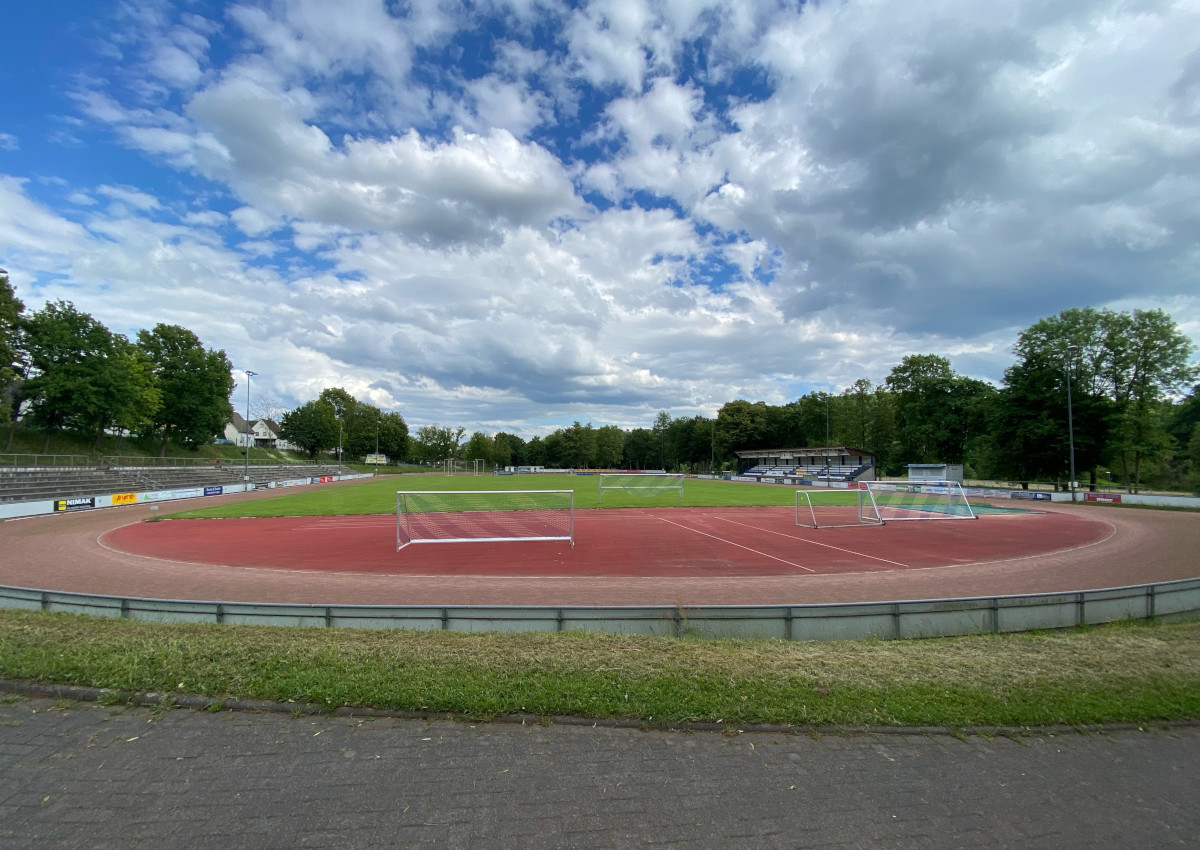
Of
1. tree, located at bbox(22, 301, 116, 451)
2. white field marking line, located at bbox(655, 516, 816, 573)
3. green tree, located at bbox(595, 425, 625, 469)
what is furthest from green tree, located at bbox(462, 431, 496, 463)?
white field marking line, located at bbox(655, 516, 816, 573)

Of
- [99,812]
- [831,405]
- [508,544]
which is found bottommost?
[508,544]

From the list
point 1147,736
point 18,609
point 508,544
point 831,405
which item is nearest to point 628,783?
point 1147,736

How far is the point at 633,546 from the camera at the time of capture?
19500 mm

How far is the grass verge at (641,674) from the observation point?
196 inches

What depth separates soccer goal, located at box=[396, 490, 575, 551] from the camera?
20.6 metres

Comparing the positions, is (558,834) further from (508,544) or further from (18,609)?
(508,544)

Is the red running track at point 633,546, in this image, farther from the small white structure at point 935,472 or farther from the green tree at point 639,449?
the green tree at point 639,449

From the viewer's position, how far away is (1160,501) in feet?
120

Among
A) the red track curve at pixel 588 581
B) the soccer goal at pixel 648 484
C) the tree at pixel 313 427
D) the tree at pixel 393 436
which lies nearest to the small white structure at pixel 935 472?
the soccer goal at pixel 648 484

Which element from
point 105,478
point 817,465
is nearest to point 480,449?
point 817,465

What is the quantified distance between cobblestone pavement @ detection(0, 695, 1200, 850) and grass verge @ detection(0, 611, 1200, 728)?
0.28m

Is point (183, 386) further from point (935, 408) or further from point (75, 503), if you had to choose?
point (935, 408)

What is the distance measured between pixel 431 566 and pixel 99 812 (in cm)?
1250

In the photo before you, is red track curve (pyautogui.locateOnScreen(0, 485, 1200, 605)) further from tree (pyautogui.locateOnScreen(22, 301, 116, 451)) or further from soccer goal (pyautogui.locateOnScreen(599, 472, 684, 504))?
tree (pyautogui.locateOnScreen(22, 301, 116, 451))
